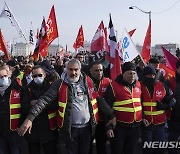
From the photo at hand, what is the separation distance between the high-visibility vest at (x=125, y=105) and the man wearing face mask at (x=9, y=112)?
4.63 ft

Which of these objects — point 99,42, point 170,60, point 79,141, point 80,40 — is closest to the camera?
point 79,141

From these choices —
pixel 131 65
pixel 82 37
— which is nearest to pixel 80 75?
pixel 131 65

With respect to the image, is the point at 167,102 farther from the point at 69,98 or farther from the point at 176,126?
the point at 69,98

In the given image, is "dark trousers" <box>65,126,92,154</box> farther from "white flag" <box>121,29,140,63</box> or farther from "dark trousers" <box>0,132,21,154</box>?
"white flag" <box>121,29,140,63</box>

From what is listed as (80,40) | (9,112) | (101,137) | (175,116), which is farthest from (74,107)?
(80,40)

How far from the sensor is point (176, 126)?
4539 millimetres

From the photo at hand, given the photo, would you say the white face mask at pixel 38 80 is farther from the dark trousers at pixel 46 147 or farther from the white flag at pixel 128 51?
the white flag at pixel 128 51

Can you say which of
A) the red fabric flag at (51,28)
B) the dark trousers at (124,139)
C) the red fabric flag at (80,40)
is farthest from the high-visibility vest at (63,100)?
the red fabric flag at (80,40)

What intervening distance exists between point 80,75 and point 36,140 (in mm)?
1101

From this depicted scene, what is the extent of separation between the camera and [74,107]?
3.69 meters

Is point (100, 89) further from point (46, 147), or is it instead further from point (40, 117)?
point (46, 147)

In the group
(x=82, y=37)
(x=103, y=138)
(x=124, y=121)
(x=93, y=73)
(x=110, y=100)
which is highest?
(x=82, y=37)

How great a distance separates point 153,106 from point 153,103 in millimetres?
48

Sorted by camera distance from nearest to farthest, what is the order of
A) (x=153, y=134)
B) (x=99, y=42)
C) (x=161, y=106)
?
(x=161, y=106) < (x=153, y=134) < (x=99, y=42)
